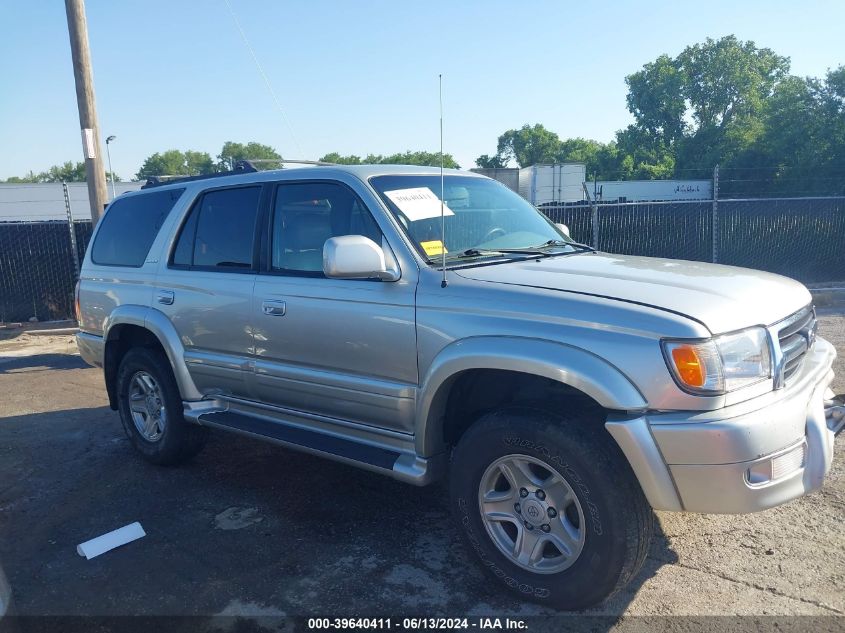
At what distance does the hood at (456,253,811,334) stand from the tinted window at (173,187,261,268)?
5.48 feet

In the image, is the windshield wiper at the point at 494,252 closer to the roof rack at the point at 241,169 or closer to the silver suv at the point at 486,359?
the silver suv at the point at 486,359

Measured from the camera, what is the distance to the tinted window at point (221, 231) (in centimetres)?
446

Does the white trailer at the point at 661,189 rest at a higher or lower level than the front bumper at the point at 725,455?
higher

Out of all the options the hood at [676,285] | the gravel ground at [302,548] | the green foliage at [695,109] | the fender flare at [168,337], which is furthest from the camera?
the green foliage at [695,109]

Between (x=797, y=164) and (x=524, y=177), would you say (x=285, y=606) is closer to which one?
(x=524, y=177)

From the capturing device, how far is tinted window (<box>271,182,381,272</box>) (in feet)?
13.0

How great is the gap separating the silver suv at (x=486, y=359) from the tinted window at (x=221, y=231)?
0.01m

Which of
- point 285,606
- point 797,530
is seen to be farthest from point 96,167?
point 797,530

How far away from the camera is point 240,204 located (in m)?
4.57

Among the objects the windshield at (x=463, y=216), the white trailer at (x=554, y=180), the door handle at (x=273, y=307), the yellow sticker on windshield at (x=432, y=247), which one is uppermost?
the white trailer at (x=554, y=180)

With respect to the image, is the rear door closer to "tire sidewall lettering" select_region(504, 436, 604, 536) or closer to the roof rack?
the roof rack

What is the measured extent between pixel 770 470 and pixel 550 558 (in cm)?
102

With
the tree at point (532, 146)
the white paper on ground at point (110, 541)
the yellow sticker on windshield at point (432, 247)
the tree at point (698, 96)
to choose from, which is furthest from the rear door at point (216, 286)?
the tree at point (532, 146)

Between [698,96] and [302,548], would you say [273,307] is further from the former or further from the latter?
[698,96]
